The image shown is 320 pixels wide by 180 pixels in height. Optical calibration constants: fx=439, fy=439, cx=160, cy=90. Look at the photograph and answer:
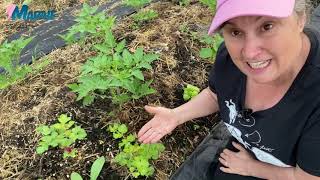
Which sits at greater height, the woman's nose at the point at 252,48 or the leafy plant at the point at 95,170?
the woman's nose at the point at 252,48

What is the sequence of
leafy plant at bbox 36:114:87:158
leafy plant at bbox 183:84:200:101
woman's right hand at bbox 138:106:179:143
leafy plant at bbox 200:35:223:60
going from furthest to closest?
leafy plant at bbox 200:35:223:60, leafy plant at bbox 183:84:200:101, leafy plant at bbox 36:114:87:158, woman's right hand at bbox 138:106:179:143

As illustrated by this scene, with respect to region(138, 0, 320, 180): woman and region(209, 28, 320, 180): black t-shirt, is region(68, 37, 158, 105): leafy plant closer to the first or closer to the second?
region(138, 0, 320, 180): woman

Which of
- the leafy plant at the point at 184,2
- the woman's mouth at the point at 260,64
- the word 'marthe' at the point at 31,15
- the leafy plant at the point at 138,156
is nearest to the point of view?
the woman's mouth at the point at 260,64

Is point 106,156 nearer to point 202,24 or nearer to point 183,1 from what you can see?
point 202,24

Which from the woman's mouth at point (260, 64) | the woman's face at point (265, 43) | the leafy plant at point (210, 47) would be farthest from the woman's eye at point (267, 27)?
the leafy plant at point (210, 47)

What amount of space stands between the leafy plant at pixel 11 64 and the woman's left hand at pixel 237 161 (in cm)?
123

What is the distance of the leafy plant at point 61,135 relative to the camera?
2.13m

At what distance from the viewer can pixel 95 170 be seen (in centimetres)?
199

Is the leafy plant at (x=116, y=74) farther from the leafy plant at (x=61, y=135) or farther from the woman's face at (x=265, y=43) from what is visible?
the woman's face at (x=265, y=43)

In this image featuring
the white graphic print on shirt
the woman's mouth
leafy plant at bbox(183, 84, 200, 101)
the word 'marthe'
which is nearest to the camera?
the woman's mouth

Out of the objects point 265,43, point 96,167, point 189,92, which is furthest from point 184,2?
point 265,43

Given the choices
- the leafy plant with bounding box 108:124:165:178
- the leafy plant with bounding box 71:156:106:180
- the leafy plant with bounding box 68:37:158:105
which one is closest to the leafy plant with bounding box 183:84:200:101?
the leafy plant with bounding box 68:37:158:105

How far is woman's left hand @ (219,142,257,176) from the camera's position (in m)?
1.82

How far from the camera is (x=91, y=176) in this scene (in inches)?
77.7
